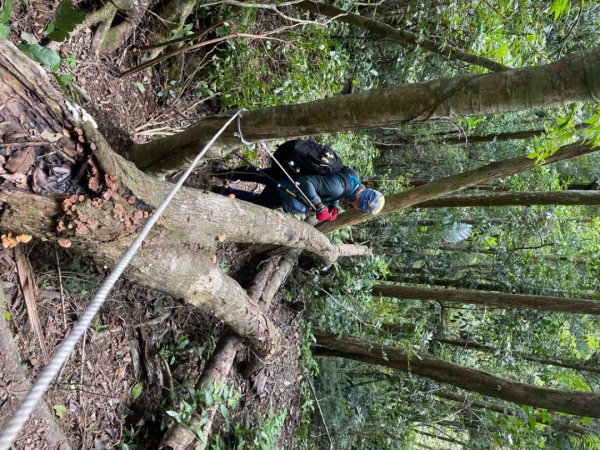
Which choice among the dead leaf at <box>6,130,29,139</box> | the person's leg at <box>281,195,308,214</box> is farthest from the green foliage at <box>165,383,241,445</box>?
the dead leaf at <box>6,130,29,139</box>

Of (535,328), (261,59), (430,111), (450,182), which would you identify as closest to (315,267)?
(450,182)

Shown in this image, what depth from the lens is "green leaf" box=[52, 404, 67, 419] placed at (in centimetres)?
339

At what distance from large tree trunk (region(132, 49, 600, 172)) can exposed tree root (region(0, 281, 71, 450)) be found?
1.88m

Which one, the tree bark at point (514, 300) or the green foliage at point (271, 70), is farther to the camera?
the green foliage at point (271, 70)

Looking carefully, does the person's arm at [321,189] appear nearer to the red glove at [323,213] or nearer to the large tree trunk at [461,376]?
the red glove at [323,213]

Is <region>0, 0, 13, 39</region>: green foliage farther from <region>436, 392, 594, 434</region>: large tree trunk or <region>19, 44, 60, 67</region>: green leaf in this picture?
<region>436, 392, 594, 434</region>: large tree trunk

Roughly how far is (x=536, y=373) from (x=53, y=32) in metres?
8.71

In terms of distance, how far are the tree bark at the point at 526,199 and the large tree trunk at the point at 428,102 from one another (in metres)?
3.34

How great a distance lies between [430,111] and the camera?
258cm

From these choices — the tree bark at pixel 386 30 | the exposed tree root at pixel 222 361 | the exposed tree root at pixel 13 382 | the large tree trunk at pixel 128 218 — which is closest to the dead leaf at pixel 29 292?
the exposed tree root at pixel 13 382

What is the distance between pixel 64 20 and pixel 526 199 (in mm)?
5134

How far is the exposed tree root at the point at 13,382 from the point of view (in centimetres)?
291

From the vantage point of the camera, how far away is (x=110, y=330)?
395 centimetres

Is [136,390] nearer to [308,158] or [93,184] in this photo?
[93,184]
